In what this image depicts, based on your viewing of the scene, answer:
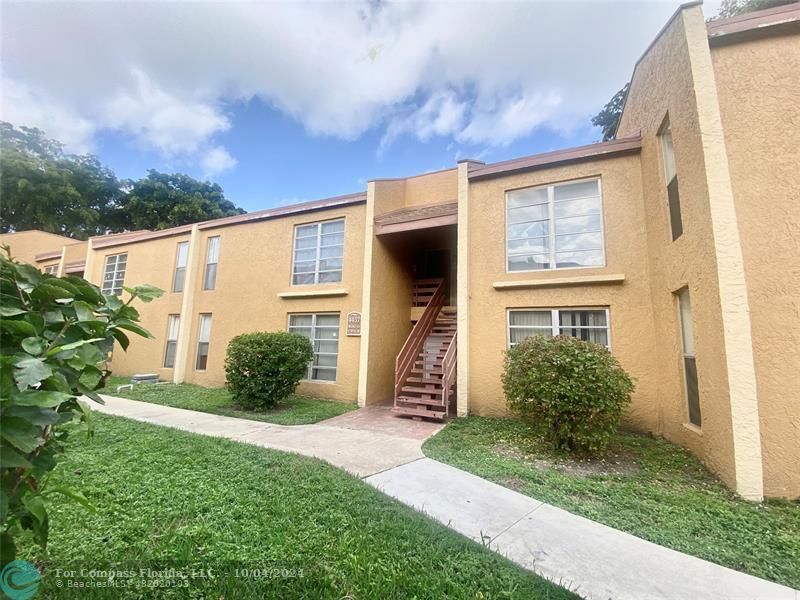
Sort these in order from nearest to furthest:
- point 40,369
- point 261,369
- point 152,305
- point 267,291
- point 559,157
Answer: point 40,369 < point 559,157 < point 261,369 < point 267,291 < point 152,305

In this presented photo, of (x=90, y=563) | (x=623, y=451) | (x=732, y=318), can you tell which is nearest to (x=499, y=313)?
(x=623, y=451)

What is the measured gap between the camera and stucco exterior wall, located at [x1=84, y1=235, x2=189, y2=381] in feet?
44.0

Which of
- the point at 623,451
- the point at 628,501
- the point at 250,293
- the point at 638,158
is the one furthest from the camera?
the point at 250,293

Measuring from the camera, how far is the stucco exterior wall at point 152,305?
13.4 metres

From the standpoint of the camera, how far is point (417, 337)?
32.9 ft

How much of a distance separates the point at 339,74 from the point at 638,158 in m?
6.63

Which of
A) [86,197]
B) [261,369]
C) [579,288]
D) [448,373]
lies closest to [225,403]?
[261,369]

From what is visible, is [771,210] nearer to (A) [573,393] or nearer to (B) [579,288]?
(B) [579,288]

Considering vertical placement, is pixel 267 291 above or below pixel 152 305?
above

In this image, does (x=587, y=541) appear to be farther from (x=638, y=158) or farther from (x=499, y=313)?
(x=638, y=158)

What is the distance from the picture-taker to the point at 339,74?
7602 mm

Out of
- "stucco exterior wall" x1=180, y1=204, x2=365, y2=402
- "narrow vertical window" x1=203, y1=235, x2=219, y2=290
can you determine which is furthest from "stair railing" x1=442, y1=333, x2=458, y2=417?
"narrow vertical window" x1=203, y1=235, x2=219, y2=290

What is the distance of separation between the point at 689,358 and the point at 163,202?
3492cm

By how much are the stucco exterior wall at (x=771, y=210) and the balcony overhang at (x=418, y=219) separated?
5.35 metres
